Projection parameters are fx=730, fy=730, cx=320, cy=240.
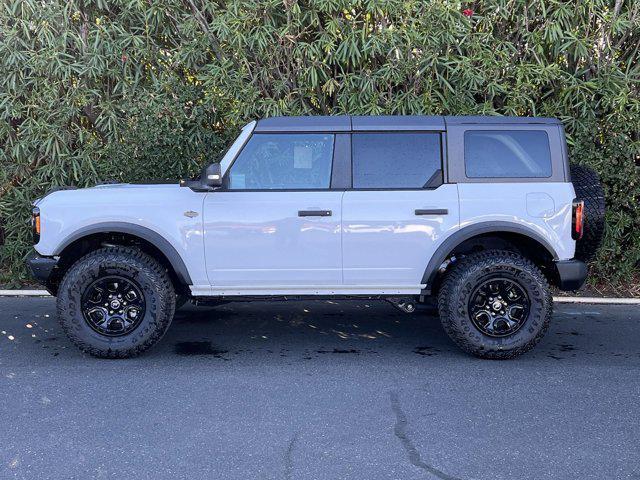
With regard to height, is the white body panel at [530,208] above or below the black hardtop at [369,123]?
below

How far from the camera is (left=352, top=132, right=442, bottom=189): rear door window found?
5312 millimetres

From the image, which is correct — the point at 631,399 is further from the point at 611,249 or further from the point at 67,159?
the point at 67,159

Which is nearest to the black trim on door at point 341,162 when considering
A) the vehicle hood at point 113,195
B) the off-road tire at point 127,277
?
the vehicle hood at point 113,195

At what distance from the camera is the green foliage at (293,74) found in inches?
301

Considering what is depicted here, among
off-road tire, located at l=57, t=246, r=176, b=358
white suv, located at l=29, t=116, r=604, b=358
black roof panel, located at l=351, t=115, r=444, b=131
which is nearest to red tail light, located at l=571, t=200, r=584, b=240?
white suv, located at l=29, t=116, r=604, b=358

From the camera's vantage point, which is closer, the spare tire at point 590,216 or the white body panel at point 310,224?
the white body panel at point 310,224

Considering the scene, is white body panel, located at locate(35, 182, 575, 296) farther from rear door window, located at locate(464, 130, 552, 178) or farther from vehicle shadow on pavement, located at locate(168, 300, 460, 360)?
vehicle shadow on pavement, located at locate(168, 300, 460, 360)

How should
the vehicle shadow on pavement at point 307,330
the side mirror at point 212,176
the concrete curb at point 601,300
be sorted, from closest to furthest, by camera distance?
the side mirror at point 212,176
the vehicle shadow on pavement at point 307,330
the concrete curb at point 601,300

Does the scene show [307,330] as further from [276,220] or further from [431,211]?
[431,211]

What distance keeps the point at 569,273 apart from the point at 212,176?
2.65 meters

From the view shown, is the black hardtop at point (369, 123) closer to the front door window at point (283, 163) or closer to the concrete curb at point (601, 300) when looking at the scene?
the front door window at point (283, 163)

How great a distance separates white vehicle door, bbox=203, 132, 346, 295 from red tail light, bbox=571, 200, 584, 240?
1679mm

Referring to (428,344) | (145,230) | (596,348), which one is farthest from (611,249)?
(145,230)

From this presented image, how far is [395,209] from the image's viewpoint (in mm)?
5223
